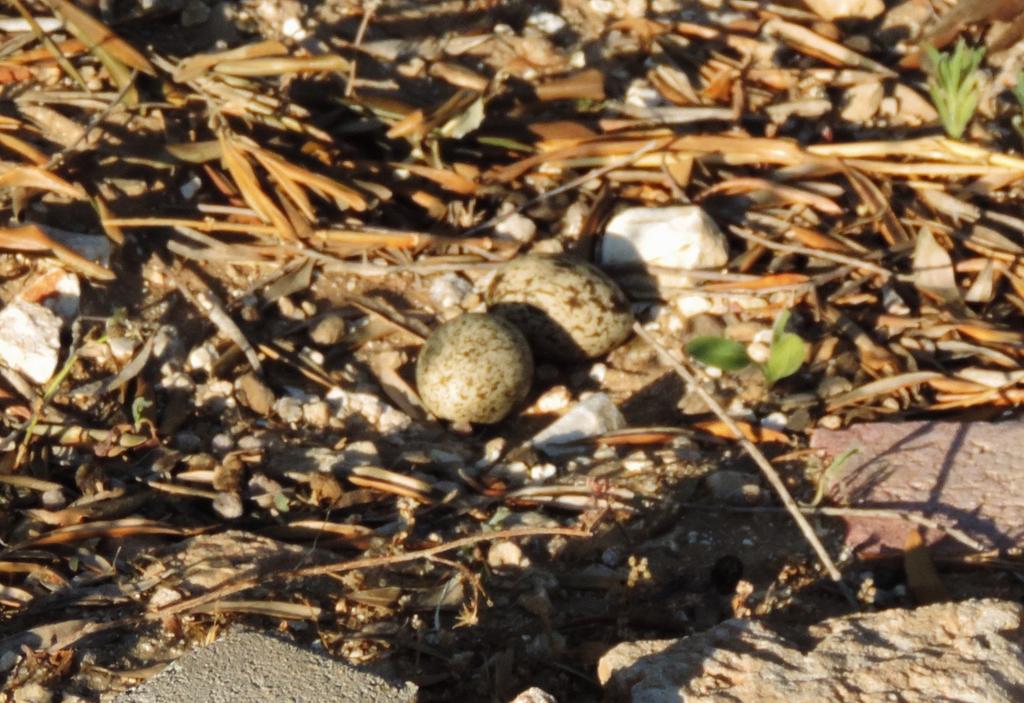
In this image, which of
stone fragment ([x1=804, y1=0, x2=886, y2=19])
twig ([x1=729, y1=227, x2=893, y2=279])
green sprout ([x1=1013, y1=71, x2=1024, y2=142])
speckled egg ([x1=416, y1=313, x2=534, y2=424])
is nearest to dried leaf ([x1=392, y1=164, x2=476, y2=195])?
speckled egg ([x1=416, y1=313, x2=534, y2=424])

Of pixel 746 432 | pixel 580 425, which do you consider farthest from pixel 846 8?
pixel 580 425

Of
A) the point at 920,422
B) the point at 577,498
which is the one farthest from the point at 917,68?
the point at 577,498

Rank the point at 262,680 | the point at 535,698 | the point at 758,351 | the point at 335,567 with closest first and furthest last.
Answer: the point at 535,698
the point at 262,680
the point at 335,567
the point at 758,351

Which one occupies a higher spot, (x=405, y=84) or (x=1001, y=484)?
(x=405, y=84)

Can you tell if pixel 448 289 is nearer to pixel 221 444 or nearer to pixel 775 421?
pixel 221 444

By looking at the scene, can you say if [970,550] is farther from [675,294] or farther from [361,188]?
[361,188]

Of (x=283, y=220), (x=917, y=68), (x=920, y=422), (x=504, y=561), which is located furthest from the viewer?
(x=917, y=68)

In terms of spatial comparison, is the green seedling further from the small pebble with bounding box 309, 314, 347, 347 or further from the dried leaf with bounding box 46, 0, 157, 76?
the dried leaf with bounding box 46, 0, 157, 76
